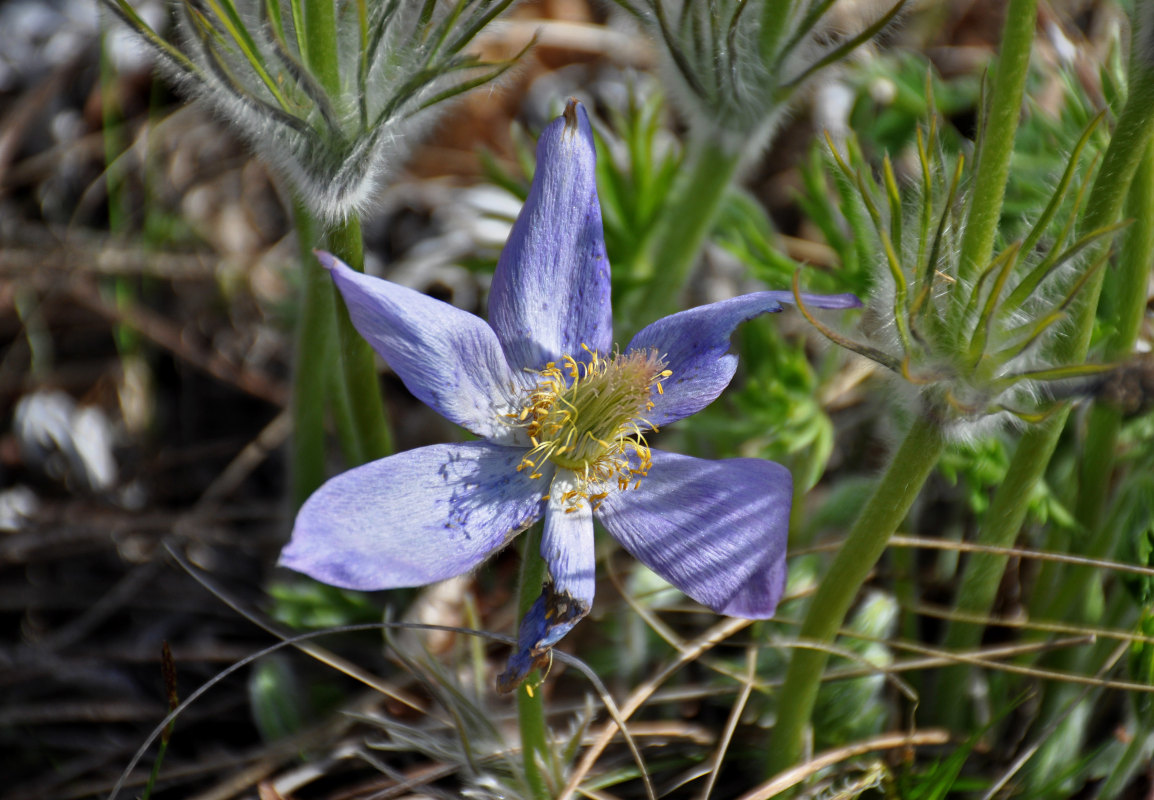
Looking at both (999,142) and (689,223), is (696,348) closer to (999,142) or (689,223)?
(999,142)

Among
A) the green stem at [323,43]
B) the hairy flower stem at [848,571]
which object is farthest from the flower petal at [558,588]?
the green stem at [323,43]

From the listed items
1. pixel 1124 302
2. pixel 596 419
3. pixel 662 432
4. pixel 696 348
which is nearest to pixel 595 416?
pixel 596 419

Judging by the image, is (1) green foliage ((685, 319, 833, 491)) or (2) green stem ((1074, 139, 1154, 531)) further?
(1) green foliage ((685, 319, 833, 491))

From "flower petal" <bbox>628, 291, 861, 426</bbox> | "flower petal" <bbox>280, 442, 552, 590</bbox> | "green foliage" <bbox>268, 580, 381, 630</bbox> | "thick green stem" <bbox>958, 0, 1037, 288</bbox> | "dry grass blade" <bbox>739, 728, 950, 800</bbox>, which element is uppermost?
"thick green stem" <bbox>958, 0, 1037, 288</bbox>

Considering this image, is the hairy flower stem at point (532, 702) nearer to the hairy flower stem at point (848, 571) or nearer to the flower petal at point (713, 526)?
the flower petal at point (713, 526)

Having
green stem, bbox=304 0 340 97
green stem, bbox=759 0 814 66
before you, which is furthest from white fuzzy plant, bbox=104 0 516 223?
green stem, bbox=759 0 814 66

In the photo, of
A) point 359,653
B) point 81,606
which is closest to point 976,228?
point 359,653

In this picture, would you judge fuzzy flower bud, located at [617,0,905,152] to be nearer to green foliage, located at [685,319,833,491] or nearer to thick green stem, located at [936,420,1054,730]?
green foliage, located at [685,319,833,491]
